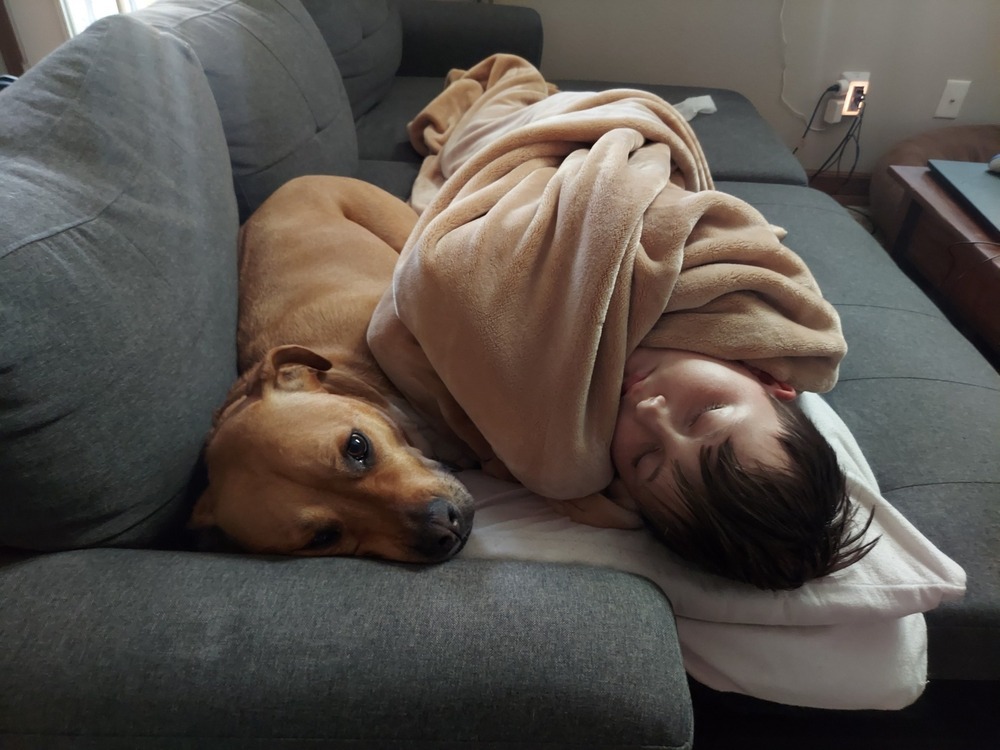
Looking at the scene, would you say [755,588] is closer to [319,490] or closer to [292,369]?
[319,490]

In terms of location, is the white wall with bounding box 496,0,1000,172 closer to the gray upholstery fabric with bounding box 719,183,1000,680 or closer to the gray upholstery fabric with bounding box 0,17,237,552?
the gray upholstery fabric with bounding box 719,183,1000,680

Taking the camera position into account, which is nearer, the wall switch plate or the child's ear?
the child's ear

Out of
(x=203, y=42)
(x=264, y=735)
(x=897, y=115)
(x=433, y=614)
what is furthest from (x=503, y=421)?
(x=897, y=115)

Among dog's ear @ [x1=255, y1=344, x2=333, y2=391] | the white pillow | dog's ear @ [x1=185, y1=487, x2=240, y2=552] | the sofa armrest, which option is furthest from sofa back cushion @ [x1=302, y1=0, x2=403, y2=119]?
the white pillow

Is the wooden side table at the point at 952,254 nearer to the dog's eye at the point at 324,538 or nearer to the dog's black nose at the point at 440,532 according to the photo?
the dog's black nose at the point at 440,532

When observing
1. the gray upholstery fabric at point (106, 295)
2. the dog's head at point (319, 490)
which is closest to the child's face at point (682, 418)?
the dog's head at point (319, 490)

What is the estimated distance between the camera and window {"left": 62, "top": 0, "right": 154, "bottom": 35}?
2123 mm

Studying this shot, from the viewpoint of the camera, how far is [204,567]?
0.77 meters

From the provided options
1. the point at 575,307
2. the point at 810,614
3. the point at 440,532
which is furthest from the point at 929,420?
the point at 440,532

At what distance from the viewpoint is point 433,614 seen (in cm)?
72

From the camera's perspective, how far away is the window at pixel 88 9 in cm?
212

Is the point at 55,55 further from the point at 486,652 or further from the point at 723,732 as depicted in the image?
the point at 723,732

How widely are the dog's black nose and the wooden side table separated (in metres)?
1.65

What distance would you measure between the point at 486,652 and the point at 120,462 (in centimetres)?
48
